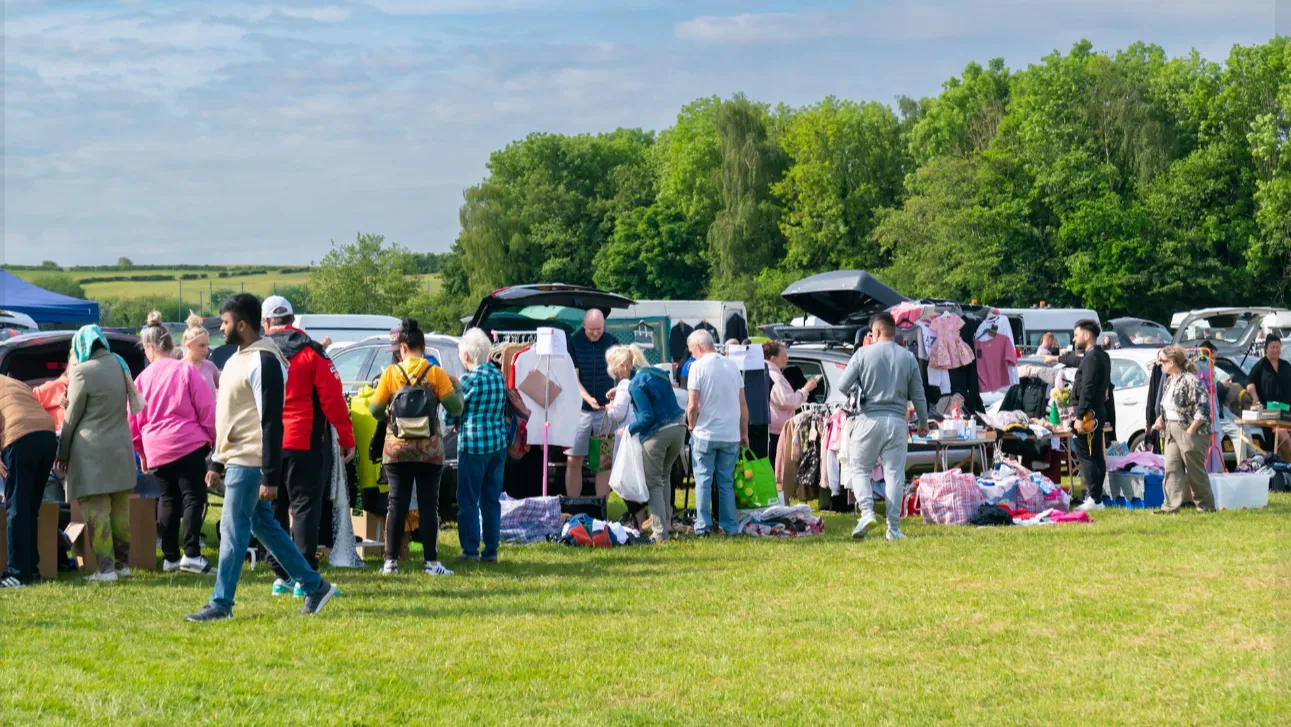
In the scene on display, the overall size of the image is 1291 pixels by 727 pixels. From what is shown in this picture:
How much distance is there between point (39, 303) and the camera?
1988 cm

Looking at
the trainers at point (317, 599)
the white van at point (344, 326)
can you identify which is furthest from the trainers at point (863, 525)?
the white van at point (344, 326)

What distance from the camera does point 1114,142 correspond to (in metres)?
52.8

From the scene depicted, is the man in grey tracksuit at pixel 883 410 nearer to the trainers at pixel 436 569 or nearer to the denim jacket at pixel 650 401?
the denim jacket at pixel 650 401

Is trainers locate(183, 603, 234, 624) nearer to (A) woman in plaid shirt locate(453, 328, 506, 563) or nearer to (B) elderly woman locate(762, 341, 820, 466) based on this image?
(A) woman in plaid shirt locate(453, 328, 506, 563)

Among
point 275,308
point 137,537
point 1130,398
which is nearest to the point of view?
point 275,308

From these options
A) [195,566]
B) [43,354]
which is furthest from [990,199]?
[195,566]

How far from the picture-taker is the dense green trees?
49094mm

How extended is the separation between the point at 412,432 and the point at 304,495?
2.71ft

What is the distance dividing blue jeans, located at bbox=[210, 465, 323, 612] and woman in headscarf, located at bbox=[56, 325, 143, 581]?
1.90 meters

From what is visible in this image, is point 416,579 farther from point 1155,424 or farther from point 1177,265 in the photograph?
point 1177,265

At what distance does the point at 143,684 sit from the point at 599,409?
20.3ft

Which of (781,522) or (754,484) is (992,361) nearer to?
(754,484)

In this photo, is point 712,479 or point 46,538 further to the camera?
point 712,479

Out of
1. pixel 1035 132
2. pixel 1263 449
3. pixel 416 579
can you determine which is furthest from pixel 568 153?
pixel 416 579
